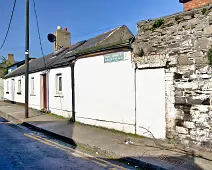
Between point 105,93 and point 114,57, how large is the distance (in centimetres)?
156

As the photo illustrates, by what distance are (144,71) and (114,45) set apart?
5.74 ft

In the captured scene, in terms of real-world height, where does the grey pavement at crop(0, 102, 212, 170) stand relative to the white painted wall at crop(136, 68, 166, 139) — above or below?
below

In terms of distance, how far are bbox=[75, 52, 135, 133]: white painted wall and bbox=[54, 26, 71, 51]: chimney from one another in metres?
10.1

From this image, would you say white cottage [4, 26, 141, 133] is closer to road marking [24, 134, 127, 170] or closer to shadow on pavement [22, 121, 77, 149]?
shadow on pavement [22, 121, 77, 149]

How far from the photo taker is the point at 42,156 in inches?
224

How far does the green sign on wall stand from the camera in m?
7.91

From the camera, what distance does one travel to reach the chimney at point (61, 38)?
19453mm

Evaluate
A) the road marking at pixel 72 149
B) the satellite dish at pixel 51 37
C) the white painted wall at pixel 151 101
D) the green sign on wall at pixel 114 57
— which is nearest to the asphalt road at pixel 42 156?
the road marking at pixel 72 149

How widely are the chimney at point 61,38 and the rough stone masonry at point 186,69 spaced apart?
14.0 metres

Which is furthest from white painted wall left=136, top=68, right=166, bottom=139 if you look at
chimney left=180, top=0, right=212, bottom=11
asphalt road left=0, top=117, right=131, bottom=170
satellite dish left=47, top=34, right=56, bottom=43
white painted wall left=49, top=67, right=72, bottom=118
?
satellite dish left=47, top=34, right=56, bottom=43

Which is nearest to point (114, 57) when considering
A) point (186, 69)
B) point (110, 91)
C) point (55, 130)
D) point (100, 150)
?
point (110, 91)

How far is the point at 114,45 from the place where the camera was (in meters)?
8.07

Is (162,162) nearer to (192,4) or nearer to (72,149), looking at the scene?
(72,149)

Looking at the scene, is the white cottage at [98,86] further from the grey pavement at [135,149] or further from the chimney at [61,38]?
the chimney at [61,38]
